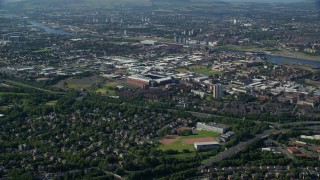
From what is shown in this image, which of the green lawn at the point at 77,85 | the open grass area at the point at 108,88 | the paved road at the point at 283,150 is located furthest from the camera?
the green lawn at the point at 77,85

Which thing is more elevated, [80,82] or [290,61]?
[80,82]

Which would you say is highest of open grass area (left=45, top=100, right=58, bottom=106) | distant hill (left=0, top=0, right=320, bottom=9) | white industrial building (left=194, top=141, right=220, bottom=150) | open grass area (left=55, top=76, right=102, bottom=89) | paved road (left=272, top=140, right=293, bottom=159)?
white industrial building (left=194, top=141, right=220, bottom=150)

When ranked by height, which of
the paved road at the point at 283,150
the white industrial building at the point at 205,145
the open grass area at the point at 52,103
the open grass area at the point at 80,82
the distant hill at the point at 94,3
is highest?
the white industrial building at the point at 205,145

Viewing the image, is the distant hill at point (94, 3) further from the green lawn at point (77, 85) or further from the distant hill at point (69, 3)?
the green lawn at point (77, 85)

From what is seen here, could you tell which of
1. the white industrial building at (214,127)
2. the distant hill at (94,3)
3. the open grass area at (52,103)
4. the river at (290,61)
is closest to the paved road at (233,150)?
the white industrial building at (214,127)

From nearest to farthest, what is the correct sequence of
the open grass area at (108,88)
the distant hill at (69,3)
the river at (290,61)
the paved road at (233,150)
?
the paved road at (233,150) → the open grass area at (108,88) → the river at (290,61) → the distant hill at (69,3)

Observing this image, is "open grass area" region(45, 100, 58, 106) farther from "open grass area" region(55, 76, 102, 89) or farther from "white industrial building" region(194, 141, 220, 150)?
"white industrial building" region(194, 141, 220, 150)

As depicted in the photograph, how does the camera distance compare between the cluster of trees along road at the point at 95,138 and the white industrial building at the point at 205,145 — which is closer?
the cluster of trees along road at the point at 95,138

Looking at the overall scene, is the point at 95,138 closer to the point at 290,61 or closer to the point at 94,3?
the point at 290,61

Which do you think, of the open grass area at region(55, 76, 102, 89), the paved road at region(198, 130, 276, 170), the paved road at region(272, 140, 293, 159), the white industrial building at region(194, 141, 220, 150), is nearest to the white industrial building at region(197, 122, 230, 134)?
the paved road at region(198, 130, 276, 170)

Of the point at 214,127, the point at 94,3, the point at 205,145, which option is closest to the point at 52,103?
the point at 214,127

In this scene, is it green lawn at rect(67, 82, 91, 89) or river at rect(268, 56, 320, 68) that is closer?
green lawn at rect(67, 82, 91, 89)

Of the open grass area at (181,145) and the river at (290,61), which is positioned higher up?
the open grass area at (181,145)
